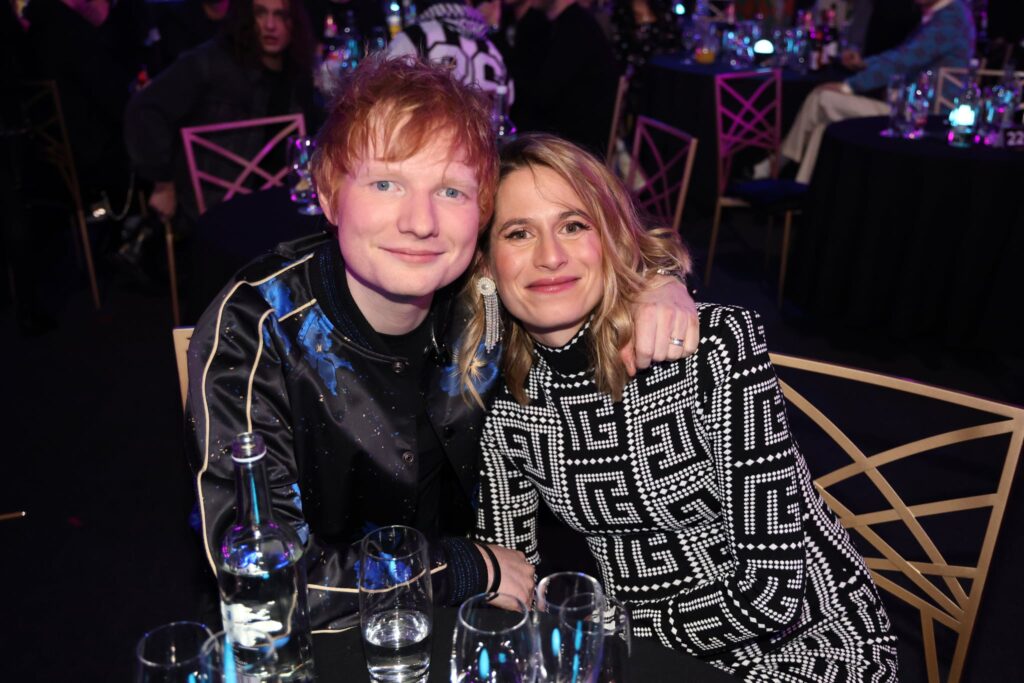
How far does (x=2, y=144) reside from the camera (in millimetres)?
4035

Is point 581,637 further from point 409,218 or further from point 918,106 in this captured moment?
point 918,106

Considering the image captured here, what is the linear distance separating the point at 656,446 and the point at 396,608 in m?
0.62

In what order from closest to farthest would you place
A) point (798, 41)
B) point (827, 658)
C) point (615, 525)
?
point (827, 658), point (615, 525), point (798, 41)

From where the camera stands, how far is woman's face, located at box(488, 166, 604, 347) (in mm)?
1501

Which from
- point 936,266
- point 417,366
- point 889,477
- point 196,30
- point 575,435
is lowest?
point 889,477

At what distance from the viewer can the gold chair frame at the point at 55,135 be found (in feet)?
14.1

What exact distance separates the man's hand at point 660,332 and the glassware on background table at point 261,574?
674 millimetres

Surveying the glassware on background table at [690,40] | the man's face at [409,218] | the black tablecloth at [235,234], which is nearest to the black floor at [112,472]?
the black tablecloth at [235,234]

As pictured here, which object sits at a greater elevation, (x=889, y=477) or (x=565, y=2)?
(x=565, y=2)

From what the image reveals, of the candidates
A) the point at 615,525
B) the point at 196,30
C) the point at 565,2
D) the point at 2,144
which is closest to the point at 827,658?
the point at 615,525

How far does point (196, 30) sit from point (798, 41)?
3.86 meters

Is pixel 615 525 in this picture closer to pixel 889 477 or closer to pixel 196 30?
pixel 889 477

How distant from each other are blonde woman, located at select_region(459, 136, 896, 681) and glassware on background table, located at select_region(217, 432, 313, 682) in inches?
24.6

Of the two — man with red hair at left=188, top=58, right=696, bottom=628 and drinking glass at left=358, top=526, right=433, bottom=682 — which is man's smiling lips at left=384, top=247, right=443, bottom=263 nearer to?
man with red hair at left=188, top=58, right=696, bottom=628
